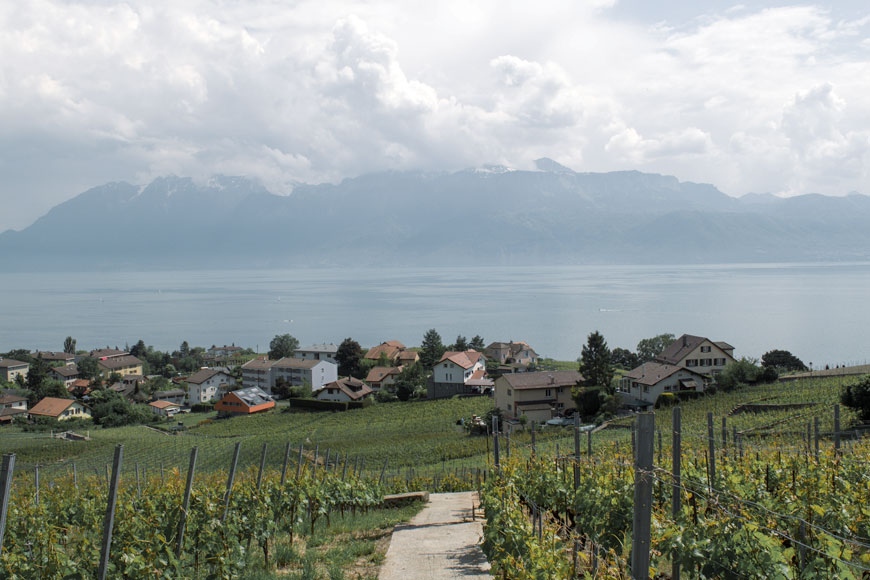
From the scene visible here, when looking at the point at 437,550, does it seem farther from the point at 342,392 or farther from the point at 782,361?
the point at 782,361

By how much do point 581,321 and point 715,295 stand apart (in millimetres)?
63658

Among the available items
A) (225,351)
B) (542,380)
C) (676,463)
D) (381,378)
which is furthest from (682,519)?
(225,351)

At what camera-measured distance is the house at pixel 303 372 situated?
74.7 m

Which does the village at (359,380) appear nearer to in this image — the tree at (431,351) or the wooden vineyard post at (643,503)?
the tree at (431,351)

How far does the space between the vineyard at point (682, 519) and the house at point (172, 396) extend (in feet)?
243

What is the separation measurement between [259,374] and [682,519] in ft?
251

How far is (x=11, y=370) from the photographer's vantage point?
85938 mm

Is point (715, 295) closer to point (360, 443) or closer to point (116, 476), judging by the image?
point (360, 443)

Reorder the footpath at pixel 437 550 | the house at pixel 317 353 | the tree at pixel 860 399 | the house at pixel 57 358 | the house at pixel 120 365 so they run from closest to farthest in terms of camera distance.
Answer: the footpath at pixel 437 550 < the tree at pixel 860 399 < the house at pixel 317 353 < the house at pixel 120 365 < the house at pixel 57 358

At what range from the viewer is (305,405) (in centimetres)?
5822

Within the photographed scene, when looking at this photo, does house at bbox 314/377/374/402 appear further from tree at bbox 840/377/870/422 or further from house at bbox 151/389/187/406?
tree at bbox 840/377/870/422

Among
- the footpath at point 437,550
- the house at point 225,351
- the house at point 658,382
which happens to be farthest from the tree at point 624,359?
the footpath at point 437,550

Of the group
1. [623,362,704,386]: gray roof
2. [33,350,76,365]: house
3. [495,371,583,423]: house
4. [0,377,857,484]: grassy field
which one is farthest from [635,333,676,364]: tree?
[33,350,76,365]: house

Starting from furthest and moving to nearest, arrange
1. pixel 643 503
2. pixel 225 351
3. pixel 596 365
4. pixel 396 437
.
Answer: pixel 225 351
pixel 596 365
pixel 396 437
pixel 643 503
